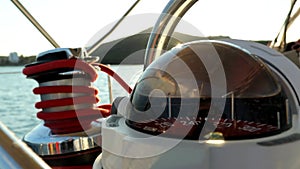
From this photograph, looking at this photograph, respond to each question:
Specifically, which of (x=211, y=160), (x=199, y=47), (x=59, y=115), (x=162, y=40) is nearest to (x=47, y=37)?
(x=162, y=40)

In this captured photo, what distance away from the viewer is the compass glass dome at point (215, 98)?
448 millimetres

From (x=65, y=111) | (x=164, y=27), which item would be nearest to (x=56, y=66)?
(x=65, y=111)

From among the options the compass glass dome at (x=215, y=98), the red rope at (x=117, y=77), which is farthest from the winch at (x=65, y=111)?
the compass glass dome at (x=215, y=98)

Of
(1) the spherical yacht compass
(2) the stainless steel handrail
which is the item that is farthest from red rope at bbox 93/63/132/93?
(1) the spherical yacht compass

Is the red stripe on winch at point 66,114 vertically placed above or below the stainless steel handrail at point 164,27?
below

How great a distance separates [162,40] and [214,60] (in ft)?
1.50

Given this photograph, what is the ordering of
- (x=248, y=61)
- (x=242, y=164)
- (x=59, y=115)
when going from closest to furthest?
(x=242, y=164) < (x=248, y=61) < (x=59, y=115)

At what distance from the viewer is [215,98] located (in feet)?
1.48

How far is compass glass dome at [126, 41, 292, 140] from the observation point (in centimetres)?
45

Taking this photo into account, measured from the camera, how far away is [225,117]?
46cm

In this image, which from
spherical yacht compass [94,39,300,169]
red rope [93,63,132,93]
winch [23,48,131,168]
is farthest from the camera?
red rope [93,63,132,93]

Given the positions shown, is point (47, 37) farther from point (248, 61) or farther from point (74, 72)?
point (248, 61)

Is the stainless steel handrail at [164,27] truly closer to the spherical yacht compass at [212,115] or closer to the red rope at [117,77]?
the red rope at [117,77]

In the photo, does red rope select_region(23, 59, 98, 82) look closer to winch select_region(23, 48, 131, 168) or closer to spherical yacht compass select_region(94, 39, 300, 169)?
winch select_region(23, 48, 131, 168)
